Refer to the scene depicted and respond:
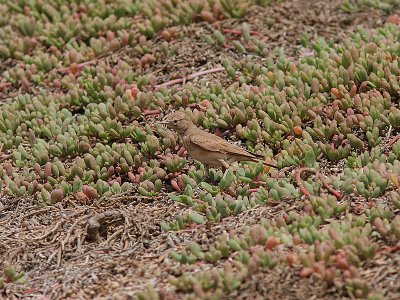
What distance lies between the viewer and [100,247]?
6230 millimetres

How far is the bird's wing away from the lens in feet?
22.9

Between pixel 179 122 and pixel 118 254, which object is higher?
pixel 179 122

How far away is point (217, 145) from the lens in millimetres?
7039

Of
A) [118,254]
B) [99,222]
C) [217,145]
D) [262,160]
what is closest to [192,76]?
[217,145]

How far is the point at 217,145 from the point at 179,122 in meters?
0.50

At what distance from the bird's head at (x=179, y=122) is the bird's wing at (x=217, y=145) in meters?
0.20

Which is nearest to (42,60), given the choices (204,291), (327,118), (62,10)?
(62,10)

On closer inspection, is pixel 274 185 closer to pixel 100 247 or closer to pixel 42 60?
pixel 100 247

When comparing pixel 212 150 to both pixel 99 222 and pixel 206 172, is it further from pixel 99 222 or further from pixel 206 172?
pixel 99 222

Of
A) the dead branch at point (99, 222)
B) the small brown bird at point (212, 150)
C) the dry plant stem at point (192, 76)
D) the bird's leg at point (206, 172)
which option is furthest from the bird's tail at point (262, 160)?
the dry plant stem at point (192, 76)

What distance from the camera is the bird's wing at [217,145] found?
6.97 meters

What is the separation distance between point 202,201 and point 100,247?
86 centimetres

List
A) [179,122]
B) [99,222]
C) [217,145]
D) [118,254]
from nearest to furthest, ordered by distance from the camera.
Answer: [118,254] < [99,222] < [217,145] < [179,122]

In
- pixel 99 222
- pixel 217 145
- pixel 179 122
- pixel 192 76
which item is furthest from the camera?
pixel 192 76
